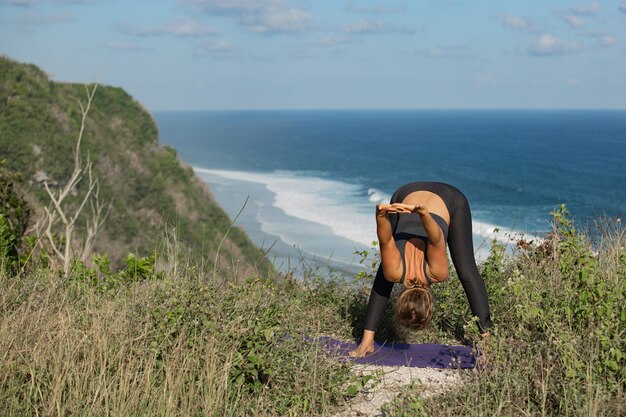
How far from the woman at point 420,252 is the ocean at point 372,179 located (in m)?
2.34

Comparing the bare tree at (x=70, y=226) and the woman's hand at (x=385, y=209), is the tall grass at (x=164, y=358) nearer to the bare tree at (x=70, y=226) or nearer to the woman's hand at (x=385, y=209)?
the woman's hand at (x=385, y=209)

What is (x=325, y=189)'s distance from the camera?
212 feet

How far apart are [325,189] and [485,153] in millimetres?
51037

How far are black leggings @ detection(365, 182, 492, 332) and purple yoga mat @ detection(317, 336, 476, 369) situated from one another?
0.84 ft

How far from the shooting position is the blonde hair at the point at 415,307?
17.3 ft

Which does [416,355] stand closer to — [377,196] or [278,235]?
[278,235]

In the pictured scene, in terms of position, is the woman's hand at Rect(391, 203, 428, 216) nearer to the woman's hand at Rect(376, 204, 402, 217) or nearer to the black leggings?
the woman's hand at Rect(376, 204, 402, 217)

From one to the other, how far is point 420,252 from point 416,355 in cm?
91

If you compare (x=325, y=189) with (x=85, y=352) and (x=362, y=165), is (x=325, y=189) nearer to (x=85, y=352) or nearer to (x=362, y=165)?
(x=362, y=165)

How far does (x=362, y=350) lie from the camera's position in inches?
233

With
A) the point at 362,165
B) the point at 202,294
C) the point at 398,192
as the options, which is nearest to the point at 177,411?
the point at 202,294

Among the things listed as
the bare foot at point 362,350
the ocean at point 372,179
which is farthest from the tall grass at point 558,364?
the ocean at point 372,179

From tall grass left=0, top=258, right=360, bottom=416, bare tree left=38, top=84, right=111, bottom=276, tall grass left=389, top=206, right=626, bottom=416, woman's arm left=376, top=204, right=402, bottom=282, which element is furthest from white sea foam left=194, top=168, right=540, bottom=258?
tall grass left=0, top=258, right=360, bottom=416

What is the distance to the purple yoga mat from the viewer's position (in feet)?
18.8
